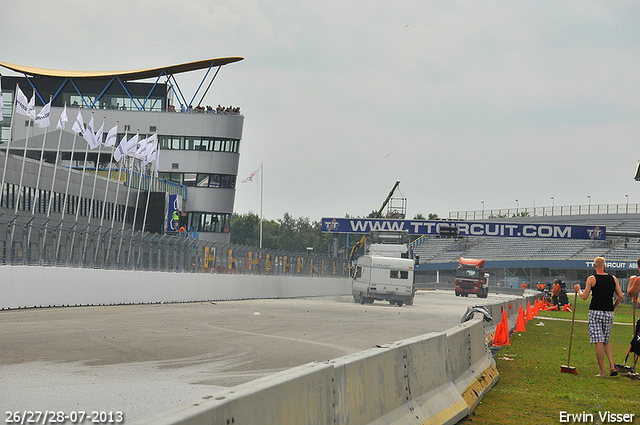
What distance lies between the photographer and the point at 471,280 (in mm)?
73688

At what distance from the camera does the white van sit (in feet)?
133

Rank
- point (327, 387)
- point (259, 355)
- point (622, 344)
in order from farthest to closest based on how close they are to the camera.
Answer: point (622, 344)
point (259, 355)
point (327, 387)

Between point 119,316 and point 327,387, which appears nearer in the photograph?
point 327,387

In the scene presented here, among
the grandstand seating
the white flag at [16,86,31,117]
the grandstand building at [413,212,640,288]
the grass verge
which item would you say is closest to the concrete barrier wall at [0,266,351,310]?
the grass verge

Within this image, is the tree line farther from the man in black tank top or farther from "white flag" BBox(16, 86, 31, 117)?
the man in black tank top

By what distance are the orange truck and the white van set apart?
3304cm

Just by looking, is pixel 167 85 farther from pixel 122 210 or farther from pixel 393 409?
pixel 393 409

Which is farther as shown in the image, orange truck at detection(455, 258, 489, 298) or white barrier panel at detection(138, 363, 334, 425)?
orange truck at detection(455, 258, 489, 298)

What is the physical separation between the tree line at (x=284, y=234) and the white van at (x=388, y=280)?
416ft

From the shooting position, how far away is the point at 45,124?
44594 mm

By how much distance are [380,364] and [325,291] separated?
48.0 m

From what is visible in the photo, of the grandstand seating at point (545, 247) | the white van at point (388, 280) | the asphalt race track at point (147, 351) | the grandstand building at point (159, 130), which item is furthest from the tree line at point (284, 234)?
the asphalt race track at point (147, 351)

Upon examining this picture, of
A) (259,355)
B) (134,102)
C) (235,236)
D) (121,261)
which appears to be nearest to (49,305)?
(121,261)

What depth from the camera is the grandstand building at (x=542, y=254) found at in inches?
3922
